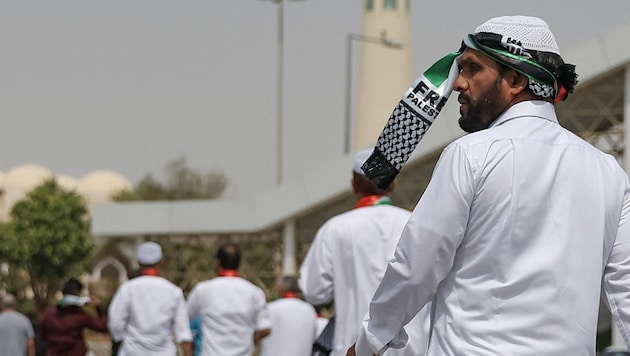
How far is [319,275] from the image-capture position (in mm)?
7301

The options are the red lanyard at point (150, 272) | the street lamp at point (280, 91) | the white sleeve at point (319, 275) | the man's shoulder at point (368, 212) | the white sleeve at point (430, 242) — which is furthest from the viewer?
the street lamp at point (280, 91)

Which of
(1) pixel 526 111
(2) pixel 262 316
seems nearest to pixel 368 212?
(1) pixel 526 111

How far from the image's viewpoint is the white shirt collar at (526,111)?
4312 millimetres

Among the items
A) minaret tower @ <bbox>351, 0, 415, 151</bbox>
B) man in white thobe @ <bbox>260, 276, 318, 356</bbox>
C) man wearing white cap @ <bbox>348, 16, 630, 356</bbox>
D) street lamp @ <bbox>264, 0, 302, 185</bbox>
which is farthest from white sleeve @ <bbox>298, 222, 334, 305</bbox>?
minaret tower @ <bbox>351, 0, 415, 151</bbox>

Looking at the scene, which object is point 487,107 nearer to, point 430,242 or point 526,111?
point 526,111

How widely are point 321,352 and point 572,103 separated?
19.6 meters

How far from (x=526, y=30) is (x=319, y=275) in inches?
123

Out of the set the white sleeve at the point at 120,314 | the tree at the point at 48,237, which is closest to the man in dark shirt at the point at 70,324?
the white sleeve at the point at 120,314

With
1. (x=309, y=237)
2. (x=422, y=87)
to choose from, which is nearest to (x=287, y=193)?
(x=309, y=237)

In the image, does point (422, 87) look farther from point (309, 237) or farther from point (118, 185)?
point (118, 185)

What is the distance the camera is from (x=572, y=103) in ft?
86.6

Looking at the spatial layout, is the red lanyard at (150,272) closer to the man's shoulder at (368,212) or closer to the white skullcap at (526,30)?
the man's shoulder at (368,212)

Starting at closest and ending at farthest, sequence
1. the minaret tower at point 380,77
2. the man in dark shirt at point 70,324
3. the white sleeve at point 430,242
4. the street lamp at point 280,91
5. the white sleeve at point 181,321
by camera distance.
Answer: the white sleeve at point 430,242, the white sleeve at point 181,321, the man in dark shirt at point 70,324, the street lamp at point 280,91, the minaret tower at point 380,77

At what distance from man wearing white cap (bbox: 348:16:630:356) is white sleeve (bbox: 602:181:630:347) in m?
0.07
